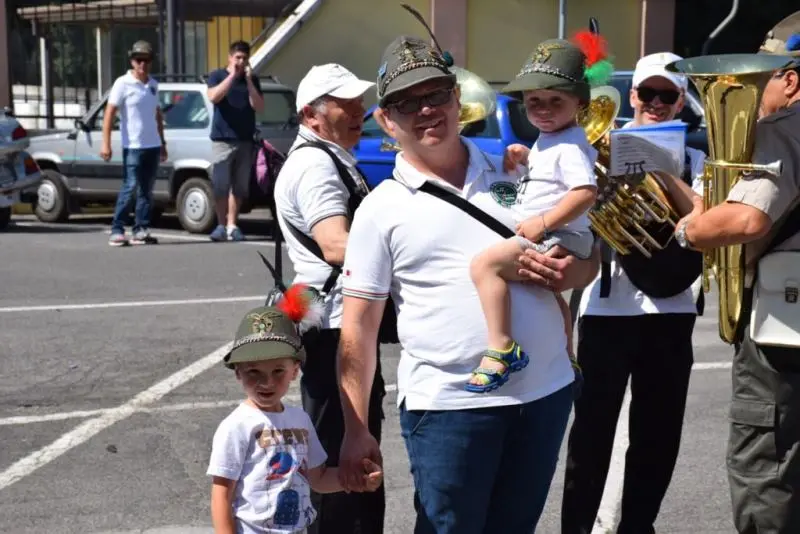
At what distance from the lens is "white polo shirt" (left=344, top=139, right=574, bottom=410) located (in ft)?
11.9

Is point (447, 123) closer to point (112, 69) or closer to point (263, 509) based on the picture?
point (263, 509)

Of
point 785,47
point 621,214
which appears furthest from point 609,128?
point 785,47

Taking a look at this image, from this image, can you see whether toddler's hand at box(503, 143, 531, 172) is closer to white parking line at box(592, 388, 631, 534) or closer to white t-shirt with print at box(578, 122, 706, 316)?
white t-shirt with print at box(578, 122, 706, 316)

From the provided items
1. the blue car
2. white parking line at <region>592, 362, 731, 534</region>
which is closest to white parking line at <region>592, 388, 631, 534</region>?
white parking line at <region>592, 362, 731, 534</region>

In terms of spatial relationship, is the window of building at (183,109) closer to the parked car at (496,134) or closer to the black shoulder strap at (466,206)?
the parked car at (496,134)

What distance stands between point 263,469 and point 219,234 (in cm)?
1082

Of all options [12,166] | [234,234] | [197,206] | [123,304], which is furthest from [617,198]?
[12,166]

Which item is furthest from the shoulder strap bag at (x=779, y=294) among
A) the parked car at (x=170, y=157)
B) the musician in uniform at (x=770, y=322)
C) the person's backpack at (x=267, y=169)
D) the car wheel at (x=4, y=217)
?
the car wheel at (x=4, y=217)

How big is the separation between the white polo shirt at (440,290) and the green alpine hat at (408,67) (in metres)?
0.22

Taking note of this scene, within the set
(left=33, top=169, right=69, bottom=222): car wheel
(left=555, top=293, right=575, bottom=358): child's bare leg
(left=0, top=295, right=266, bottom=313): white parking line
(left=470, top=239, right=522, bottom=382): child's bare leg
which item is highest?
(left=470, top=239, right=522, bottom=382): child's bare leg

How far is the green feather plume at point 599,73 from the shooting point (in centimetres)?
464

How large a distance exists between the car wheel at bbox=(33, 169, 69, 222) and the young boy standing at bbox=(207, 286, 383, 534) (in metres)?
12.9

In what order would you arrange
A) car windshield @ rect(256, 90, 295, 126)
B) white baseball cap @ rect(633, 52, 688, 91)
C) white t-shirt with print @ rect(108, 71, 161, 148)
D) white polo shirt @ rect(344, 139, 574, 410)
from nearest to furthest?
white polo shirt @ rect(344, 139, 574, 410), white baseball cap @ rect(633, 52, 688, 91), white t-shirt with print @ rect(108, 71, 161, 148), car windshield @ rect(256, 90, 295, 126)

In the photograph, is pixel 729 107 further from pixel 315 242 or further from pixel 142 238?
pixel 142 238
